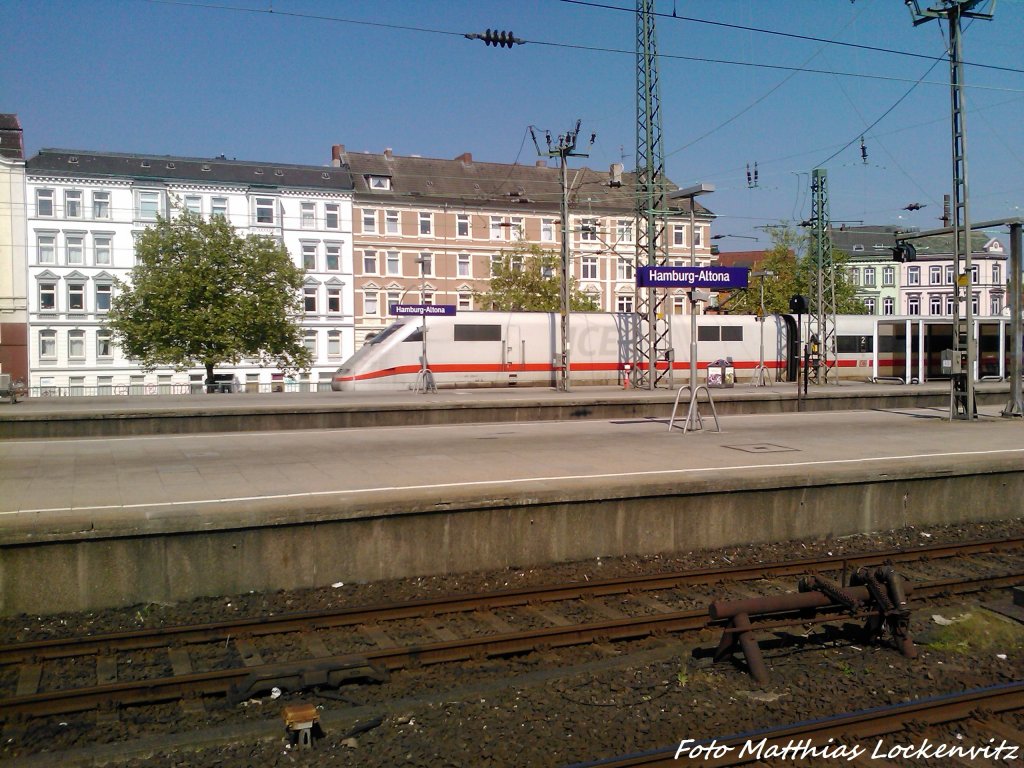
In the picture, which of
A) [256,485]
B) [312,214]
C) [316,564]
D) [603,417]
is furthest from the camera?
[312,214]

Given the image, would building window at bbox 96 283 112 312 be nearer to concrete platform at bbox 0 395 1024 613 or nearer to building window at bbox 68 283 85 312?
building window at bbox 68 283 85 312

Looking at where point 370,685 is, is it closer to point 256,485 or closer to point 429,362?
point 256,485

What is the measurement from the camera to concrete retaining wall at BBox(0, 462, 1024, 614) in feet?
29.0

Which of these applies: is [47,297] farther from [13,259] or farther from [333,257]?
[333,257]

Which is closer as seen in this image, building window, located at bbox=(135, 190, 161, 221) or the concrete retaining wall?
the concrete retaining wall

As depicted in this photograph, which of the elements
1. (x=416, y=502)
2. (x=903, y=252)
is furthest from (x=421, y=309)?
(x=416, y=502)

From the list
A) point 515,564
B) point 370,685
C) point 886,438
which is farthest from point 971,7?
point 370,685

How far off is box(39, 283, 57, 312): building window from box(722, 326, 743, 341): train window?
135 ft

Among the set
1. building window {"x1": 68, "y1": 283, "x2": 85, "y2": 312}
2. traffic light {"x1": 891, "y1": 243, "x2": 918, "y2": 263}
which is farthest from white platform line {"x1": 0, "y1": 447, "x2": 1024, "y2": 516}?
building window {"x1": 68, "y1": 283, "x2": 85, "y2": 312}

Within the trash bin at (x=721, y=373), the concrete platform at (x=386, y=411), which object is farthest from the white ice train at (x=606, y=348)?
the concrete platform at (x=386, y=411)

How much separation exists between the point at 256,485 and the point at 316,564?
2152mm

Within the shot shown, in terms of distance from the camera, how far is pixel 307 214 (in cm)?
6109

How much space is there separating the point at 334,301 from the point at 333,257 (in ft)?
9.93

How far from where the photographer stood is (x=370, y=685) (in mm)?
6867
